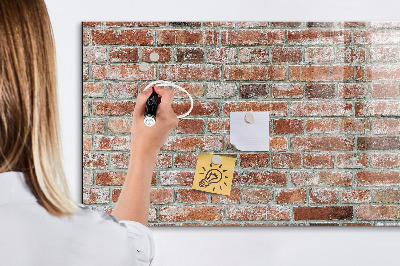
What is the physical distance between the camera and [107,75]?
1422 mm

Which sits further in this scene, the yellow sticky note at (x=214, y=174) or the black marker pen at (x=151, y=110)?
the yellow sticky note at (x=214, y=174)

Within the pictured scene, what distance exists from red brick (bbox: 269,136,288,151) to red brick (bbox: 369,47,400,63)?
1.40 feet

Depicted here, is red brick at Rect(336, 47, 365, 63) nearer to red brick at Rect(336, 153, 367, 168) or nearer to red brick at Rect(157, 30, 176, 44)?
red brick at Rect(336, 153, 367, 168)

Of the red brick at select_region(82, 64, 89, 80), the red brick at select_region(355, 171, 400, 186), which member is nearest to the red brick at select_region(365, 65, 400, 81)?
the red brick at select_region(355, 171, 400, 186)

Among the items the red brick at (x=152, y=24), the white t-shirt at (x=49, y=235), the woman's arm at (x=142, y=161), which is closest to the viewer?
the white t-shirt at (x=49, y=235)

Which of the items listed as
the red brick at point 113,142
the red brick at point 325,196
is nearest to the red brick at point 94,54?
the red brick at point 113,142

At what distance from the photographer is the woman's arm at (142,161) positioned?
2.58 feet

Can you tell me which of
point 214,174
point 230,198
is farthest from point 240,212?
point 214,174

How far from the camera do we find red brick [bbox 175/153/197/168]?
4.66ft

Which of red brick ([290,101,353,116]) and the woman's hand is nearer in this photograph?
the woman's hand

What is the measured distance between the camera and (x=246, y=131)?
1.42 meters

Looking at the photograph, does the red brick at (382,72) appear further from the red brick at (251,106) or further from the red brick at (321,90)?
the red brick at (251,106)

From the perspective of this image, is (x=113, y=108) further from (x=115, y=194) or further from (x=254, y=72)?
(x=254, y=72)

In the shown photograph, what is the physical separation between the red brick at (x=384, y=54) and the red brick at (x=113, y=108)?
881 millimetres
